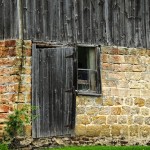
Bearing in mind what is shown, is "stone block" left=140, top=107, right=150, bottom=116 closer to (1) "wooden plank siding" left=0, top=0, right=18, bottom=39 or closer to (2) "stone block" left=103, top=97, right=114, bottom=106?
(2) "stone block" left=103, top=97, right=114, bottom=106

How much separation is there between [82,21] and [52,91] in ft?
7.78

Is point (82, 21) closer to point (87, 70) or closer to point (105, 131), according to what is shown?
point (87, 70)

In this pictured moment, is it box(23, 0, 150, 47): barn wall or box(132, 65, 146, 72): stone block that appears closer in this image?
box(23, 0, 150, 47): barn wall

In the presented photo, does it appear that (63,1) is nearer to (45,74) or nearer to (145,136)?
(45,74)

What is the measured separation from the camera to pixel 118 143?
17.9m

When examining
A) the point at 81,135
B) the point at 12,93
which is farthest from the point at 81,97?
the point at 12,93

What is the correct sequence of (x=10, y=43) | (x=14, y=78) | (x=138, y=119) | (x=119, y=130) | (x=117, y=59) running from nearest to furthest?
(x=14, y=78), (x=10, y=43), (x=119, y=130), (x=117, y=59), (x=138, y=119)

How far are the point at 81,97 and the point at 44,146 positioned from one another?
1.86m

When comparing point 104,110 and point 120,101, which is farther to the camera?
point 120,101

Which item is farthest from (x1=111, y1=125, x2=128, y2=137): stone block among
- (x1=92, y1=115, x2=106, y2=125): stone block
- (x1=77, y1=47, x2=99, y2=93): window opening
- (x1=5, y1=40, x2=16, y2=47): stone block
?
(x1=5, y1=40, x2=16, y2=47): stone block

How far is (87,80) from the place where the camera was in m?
17.8

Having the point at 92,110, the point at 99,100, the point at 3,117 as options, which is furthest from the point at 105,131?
the point at 3,117

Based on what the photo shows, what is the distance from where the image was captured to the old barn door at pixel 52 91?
1661 cm

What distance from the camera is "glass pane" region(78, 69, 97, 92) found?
1766 centimetres
